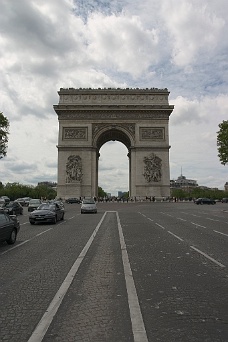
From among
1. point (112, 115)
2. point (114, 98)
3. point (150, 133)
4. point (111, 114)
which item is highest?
point (114, 98)

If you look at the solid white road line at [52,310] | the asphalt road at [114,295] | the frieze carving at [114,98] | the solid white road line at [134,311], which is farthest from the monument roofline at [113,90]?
the solid white road line at [134,311]

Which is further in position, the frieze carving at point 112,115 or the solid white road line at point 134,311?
the frieze carving at point 112,115

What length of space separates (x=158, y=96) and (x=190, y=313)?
215 ft

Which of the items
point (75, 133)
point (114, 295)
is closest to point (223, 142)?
point (75, 133)

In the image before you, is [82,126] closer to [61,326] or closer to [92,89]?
[92,89]

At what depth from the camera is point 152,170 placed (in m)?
65.8

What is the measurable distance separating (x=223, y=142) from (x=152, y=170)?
23.4 metres

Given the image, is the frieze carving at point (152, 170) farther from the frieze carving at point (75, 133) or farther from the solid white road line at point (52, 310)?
the solid white road line at point (52, 310)

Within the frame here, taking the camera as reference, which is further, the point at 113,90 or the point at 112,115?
the point at 113,90

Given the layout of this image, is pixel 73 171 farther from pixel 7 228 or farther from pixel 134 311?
A: pixel 134 311

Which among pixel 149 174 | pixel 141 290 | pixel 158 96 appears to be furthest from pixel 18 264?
pixel 158 96

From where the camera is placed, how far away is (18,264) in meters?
8.89

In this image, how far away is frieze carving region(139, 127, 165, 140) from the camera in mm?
67625

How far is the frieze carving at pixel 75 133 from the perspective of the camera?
67875 millimetres
